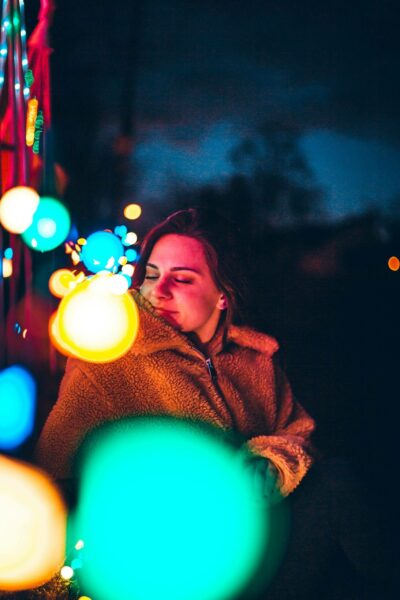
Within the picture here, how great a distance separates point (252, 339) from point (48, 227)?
65cm

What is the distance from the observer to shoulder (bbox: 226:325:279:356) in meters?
1.71

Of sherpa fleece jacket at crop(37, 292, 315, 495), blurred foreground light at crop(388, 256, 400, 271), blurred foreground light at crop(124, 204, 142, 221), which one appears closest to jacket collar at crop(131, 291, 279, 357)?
sherpa fleece jacket at crop(37, 292, 315, 495)

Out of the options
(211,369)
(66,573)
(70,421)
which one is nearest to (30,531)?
(66,573)

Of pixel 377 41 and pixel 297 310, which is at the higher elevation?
pixel 377 41

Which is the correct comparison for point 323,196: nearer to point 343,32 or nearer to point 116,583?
point 343,32

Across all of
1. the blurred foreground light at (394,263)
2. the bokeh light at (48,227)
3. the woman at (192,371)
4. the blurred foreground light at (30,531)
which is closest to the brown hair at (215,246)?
the woman at (192,371)

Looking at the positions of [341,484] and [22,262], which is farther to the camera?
[22,262]

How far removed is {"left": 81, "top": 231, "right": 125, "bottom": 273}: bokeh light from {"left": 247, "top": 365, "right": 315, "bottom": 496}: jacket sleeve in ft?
1.82

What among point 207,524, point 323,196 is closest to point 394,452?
point 207,524

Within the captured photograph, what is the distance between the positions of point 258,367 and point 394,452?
489mm

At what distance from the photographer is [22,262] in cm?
172

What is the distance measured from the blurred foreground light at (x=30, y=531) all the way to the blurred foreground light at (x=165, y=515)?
6 centimetres

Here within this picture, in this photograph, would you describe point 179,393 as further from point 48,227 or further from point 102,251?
point 48,227

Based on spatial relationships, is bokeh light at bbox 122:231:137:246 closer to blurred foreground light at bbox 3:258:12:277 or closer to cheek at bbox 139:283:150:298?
cheek at bbox 139:283:150:298
